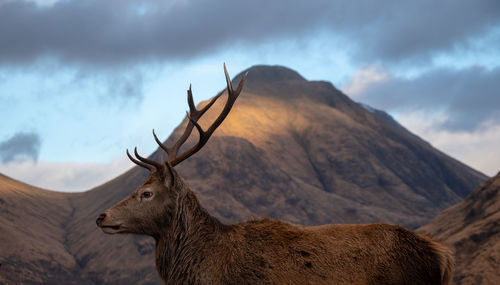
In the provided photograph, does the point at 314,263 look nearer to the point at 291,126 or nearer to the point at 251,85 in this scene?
the point at 291,126

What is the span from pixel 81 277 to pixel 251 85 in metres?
67.0


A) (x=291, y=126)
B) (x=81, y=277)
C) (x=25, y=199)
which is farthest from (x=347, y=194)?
(x=25, y=199)

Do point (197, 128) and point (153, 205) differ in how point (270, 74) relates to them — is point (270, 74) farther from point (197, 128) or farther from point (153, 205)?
point (153, 205)

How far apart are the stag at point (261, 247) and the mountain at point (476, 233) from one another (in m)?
26.5

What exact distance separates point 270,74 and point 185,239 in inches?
4849

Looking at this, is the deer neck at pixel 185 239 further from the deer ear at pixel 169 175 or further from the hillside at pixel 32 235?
the hillside at pixel 32 235

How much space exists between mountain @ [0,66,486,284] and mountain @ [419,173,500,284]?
2266 centimetres

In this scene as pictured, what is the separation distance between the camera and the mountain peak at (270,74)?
126812 millimetres

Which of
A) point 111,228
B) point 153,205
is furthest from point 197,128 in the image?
point 111,228

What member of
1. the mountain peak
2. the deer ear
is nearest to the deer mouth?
the deer ear

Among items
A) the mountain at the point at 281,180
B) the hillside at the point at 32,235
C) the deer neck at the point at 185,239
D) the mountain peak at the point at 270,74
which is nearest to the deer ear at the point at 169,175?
the deer neck at the point at 185,239

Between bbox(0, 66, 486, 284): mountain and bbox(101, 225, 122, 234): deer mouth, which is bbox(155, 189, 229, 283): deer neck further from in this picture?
bbox(0, 66, 486, 284): mountain

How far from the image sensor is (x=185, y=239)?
29.9ft

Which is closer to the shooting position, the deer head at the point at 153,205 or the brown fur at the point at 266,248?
the brown fur at the point at 266,248
